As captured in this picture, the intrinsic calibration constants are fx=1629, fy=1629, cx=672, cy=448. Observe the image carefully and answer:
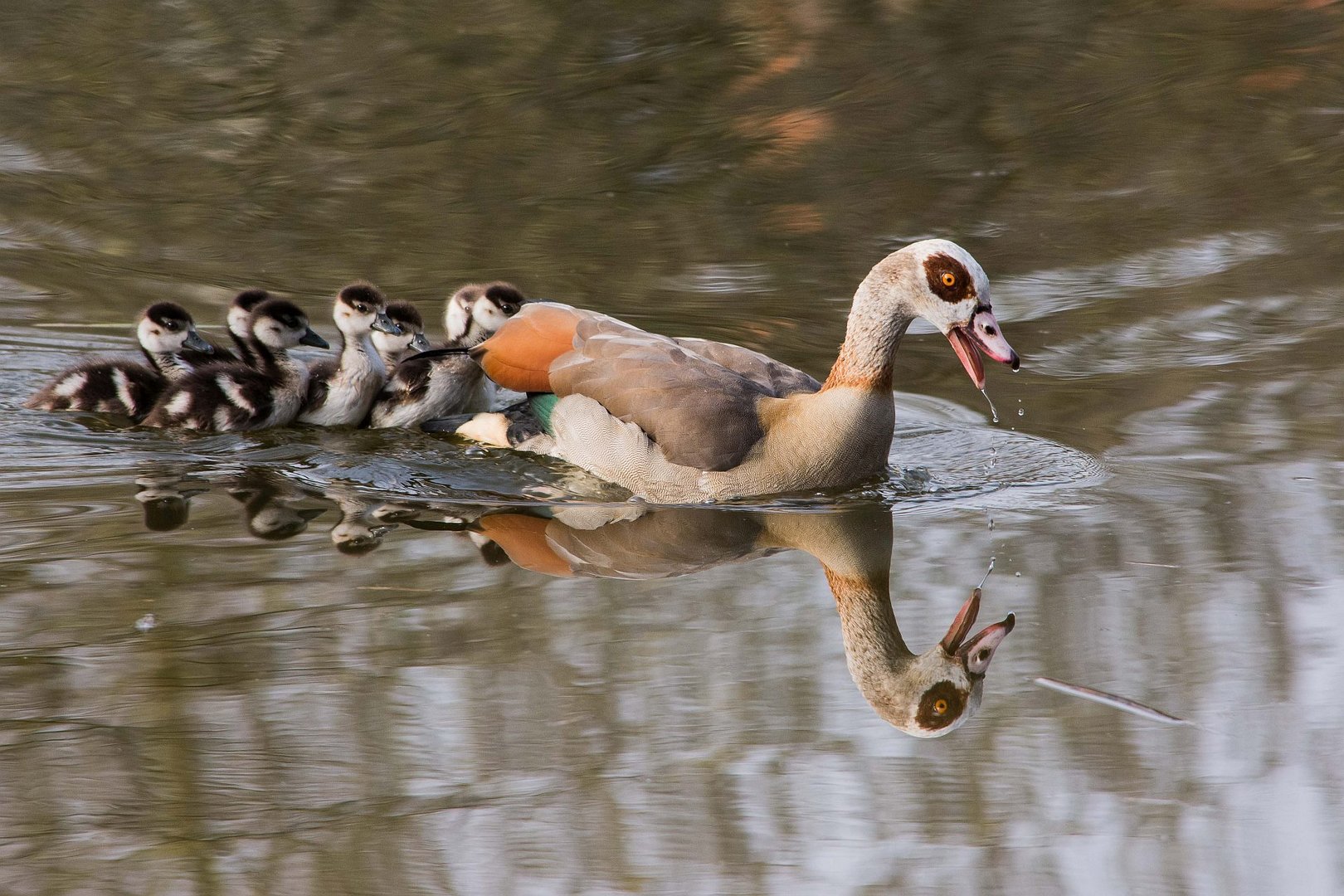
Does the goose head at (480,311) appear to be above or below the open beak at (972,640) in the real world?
above

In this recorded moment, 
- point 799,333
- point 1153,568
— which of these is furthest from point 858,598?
point 799,333

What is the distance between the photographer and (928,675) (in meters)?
4.68

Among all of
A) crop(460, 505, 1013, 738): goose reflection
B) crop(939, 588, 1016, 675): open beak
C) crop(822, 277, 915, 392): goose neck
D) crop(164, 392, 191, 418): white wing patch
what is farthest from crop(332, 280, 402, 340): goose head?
crop(939, 588, 1016, 675): open beak

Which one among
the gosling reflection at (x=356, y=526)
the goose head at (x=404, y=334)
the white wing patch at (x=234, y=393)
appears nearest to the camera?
the gosling reflection at (x=356, y=526)

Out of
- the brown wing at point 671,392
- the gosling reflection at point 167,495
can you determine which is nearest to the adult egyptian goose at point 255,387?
the gosling reflection at point 167,495

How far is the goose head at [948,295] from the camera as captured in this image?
6125mm

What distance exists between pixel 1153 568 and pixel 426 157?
7616 millimetres

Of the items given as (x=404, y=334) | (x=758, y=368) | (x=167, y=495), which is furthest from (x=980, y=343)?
(x=167, y=495)

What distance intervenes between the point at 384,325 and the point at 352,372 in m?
0.27

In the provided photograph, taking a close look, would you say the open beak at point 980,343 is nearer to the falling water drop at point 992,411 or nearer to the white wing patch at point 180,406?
the falling water drop at point 992,411

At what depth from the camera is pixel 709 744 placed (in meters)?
4.25

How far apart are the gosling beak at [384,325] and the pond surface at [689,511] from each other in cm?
57

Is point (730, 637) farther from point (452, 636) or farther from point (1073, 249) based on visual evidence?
point (1073, 249)

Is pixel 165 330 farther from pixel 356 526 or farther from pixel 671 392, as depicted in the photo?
pixel 671 392
